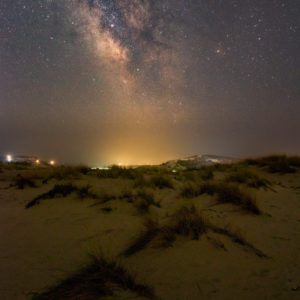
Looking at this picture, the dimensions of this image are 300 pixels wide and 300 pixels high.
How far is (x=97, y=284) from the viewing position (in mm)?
1825

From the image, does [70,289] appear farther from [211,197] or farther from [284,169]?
[284,169]

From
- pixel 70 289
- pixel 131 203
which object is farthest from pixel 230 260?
pixel 131 203

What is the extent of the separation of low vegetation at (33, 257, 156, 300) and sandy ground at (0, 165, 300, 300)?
0.13 metres

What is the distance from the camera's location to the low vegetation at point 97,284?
1.74 metres

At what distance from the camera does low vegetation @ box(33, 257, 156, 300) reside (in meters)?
1.74

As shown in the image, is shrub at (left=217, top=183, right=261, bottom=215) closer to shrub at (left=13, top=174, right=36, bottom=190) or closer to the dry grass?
the dry grass

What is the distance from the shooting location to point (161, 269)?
216 cm

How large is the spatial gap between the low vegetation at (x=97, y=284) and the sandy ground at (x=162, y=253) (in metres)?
0.13

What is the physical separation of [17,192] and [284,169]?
10768 mm

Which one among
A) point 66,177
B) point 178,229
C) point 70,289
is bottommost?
point 70,289

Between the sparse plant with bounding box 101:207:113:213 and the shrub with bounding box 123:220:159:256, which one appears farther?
the sparse plant with bounding box 101:207:113:213

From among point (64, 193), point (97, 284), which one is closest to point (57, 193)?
point (64, 193)

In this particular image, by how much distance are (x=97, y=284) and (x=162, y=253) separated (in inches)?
34.8

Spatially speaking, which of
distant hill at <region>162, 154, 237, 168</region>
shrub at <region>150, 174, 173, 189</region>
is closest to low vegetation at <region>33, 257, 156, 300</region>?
shrub at <region>150, 174, 173, 189</region>
